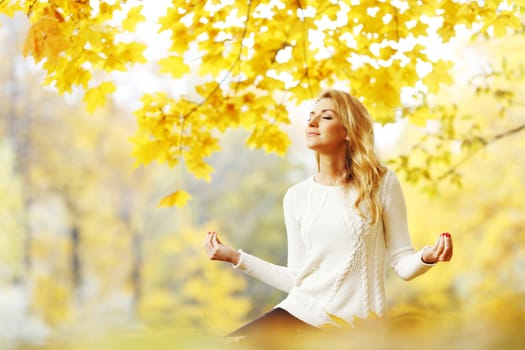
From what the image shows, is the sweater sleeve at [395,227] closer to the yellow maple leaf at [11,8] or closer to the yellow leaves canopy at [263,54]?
the yellow leaves canopy at [263,54]

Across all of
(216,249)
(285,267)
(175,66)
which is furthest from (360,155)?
(175,66)

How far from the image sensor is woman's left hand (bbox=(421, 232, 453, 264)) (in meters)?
1.48

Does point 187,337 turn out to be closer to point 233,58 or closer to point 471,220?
point 233,58

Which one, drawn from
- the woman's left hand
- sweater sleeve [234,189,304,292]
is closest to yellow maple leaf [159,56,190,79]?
sweater sleeve [234,189,304,292]

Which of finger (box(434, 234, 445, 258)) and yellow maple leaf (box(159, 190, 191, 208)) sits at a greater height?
yellow maple leaf (box(159, 190, 191, 208))

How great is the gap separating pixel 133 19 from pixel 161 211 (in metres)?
10.5

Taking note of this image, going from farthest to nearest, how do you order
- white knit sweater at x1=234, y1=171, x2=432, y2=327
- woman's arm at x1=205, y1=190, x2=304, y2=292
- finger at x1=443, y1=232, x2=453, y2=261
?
woman's arm at x1=205, y1=190, x2=304, y2=292
white knit sweater at x1=234, y1=171, x2=432, y2=327
finger at x1=443, y1=232, x2=453, y2=261

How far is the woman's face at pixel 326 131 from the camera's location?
6.28ft

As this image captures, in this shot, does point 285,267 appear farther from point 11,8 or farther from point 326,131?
point 11,8

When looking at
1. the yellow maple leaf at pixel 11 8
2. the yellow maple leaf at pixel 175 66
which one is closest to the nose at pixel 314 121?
the yellow maple leaf at pixel 175 66

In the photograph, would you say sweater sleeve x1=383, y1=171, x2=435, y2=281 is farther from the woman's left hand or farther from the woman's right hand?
the woman's right hand

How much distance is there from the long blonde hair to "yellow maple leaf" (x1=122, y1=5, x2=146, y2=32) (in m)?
0.89

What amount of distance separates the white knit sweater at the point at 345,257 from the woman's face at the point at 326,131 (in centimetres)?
13

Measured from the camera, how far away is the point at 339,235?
5.81 ft
